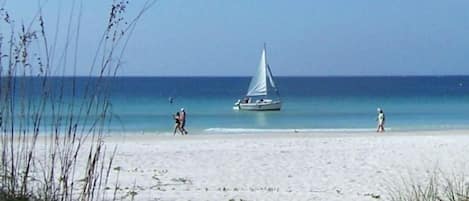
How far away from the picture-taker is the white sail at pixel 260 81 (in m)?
55.8

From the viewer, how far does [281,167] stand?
15.5 meters

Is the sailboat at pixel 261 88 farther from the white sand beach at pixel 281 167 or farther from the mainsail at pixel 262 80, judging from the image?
the white sand beach at pixel 281 167

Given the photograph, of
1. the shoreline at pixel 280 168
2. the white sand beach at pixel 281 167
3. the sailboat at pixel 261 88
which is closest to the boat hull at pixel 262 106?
the sailboat at pixel 261 88

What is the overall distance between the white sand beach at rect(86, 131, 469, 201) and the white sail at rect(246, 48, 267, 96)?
1254 inches

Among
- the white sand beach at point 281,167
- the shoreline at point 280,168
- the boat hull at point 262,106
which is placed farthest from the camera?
the boat hull at point 262,106

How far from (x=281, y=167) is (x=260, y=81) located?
40626mm

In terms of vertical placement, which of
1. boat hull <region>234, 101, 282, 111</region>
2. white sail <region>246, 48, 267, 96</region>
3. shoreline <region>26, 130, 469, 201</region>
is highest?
white sail <region>246, 48, 267, 96</region>

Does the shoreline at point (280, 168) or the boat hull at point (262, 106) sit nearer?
the shoreline at point (280, 168)

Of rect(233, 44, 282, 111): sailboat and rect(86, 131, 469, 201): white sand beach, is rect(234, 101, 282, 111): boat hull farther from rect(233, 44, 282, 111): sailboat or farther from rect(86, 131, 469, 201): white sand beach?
rect(86, 131, 469, 201): white sand beach

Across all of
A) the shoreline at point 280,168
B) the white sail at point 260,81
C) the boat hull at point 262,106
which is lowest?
the shoreline at point 280,168

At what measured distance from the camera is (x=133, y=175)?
1302 centimetres

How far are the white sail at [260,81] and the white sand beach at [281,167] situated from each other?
31.8 meters

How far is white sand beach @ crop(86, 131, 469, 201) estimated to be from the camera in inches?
418

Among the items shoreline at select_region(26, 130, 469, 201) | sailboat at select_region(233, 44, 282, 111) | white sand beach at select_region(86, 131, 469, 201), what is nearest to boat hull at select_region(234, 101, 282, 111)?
sailboat at select_region(233, 44, 282, 111)
